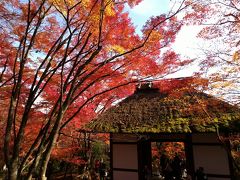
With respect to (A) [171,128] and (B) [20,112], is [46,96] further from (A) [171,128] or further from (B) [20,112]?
(A) [171,128]

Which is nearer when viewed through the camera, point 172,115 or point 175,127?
point 175,127

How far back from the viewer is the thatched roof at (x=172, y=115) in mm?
8297

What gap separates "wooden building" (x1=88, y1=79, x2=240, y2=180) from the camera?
27.1ft

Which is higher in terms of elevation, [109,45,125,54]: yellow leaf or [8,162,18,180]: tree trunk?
[109,45,125,54]: yellow leaf

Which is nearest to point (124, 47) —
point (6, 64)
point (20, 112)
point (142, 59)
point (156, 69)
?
point (142, 59)

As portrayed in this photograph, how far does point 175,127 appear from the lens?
27.9ft

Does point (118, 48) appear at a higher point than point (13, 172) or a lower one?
higher

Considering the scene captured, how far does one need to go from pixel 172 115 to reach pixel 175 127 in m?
0.86

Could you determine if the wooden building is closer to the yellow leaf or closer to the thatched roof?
the thatched roof

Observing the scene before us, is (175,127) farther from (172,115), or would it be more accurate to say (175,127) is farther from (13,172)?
(13,172)

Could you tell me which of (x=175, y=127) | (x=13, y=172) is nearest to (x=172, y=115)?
(x=175, y=127)

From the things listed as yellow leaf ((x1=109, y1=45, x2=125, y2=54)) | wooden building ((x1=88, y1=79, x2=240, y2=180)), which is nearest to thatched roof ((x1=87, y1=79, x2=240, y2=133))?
wooden building ((x1=88, y1=79, x2=240, y2=180))

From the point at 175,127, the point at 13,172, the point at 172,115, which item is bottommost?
the point at 13,172

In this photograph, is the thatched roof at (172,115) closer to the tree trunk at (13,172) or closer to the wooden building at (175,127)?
the wooden building at (175,127)
